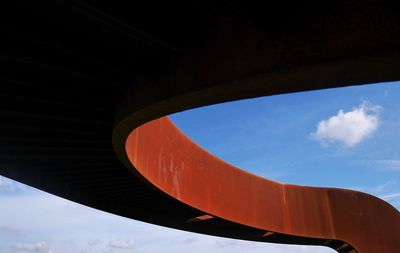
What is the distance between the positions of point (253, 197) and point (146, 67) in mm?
9401

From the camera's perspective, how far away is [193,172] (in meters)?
10.4

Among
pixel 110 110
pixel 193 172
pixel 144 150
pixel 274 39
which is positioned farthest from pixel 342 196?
pixel 274 39

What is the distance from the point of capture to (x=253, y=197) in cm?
1312

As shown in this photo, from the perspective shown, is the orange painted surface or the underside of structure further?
the orange painted surface

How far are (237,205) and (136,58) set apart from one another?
28.1 feet

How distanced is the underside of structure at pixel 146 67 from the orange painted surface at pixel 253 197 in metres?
0.09

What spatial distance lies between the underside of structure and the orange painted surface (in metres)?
0.09

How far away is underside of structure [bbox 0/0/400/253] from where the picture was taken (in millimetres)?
3252

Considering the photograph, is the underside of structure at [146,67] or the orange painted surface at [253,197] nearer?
the underside of structure at [146,67]

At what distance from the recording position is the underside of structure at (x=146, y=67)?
325 cm

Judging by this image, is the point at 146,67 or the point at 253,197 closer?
the point at 146,67

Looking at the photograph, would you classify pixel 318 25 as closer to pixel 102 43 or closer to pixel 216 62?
pixel 216 62

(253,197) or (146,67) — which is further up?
(253,197)

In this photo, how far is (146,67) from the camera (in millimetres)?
4855
